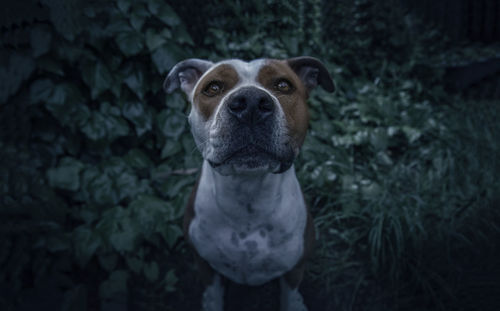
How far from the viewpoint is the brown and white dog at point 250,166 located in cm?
166

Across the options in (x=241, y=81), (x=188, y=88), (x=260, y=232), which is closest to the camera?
(x=241, y=81)

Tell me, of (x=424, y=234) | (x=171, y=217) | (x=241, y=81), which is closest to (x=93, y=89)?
(x=171, y=217)

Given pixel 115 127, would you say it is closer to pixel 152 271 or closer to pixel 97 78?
pixel 97 78

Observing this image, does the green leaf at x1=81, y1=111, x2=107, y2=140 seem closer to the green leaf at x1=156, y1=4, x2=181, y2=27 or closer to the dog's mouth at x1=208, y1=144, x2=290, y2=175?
the green leaf at x1=156, y1=4, x2=181, y2=27

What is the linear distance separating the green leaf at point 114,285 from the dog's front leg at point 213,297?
0.67m

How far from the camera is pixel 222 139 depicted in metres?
1.67

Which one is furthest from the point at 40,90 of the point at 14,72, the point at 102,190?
the point at 102,190

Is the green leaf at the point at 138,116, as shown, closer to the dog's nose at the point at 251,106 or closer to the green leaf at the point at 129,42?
→ the green leaf at the point at 129,42

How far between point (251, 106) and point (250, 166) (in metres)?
0.33

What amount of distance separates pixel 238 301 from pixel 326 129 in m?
2.35

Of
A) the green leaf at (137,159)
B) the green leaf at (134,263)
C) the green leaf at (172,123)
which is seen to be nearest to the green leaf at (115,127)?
the green leaf at (137,159)

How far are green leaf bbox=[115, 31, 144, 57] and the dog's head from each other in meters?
0.82

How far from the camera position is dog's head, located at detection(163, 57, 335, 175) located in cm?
165

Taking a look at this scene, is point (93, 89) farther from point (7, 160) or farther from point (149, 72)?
point (7, 160)
